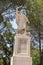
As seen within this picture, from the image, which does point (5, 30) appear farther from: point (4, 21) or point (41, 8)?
point (41, 8)

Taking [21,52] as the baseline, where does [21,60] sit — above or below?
below

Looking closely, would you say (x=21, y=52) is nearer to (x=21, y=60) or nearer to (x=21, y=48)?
(x=21, y=48)

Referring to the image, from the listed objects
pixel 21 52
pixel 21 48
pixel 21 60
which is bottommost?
pixel 21 60

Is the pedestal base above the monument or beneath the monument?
beneath

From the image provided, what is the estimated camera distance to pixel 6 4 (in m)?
21.6

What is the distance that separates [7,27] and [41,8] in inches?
131

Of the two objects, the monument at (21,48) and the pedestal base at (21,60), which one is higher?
the monument at (21,48)

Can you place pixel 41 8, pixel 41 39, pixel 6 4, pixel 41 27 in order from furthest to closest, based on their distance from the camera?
pixel 41 39 < pixel 41 27 < pixel 41 8 < pixel 6 4

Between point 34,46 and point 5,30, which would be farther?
point 34,46

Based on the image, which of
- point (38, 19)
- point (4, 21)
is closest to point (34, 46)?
point (38, 19)

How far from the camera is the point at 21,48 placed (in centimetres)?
1249

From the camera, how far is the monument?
12.1 meters

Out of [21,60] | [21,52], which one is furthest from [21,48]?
[21,60]

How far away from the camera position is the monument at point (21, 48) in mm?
12117
